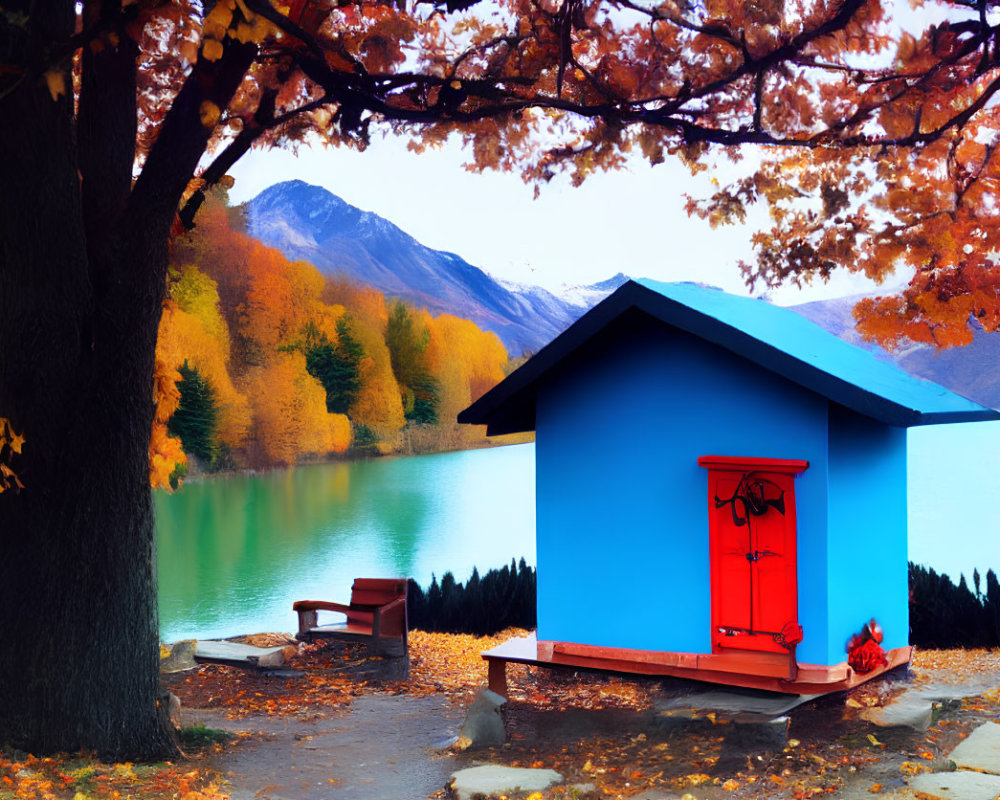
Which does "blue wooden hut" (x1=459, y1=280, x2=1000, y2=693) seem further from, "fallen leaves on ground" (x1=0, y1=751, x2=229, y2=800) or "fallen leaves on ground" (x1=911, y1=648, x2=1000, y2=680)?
"fallen leaves on ground" (x1=0, y1=751, x2=229, y2=800)

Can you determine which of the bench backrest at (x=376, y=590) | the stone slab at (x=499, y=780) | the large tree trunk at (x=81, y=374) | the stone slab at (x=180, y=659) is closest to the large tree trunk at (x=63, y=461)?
the large tree trunk at (x=81, y=374)

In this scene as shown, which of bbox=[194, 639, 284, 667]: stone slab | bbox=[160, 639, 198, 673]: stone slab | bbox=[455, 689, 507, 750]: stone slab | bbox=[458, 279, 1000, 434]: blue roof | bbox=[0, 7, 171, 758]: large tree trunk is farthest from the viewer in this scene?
bbox=[160, 639, 198, 673]: stone slab

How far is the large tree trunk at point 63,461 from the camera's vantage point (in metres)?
7.71

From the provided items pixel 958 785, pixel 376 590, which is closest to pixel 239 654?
pixel 376 590

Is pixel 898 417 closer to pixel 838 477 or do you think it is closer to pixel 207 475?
pixel 838 477

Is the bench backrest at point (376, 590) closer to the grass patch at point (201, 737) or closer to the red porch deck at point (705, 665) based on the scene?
the red porch deck at point (705, 665)

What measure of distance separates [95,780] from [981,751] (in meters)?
6.45

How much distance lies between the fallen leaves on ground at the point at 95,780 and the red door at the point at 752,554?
4.66 meters

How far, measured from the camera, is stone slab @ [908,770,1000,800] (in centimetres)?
607

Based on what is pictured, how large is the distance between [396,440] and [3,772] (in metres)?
48.5

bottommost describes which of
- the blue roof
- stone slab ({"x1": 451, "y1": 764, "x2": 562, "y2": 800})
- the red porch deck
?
stone slab ({"x1": 451, "y1": 764, "x2": 562, "y2": 800})

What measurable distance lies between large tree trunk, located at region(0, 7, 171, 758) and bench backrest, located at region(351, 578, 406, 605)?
5019 mm

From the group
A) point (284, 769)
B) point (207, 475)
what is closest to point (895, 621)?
point (284, 769)

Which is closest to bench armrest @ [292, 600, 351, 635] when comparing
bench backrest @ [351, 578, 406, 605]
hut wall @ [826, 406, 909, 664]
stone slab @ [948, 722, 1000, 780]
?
bench backrest @ [351, 578, 406, 605]
